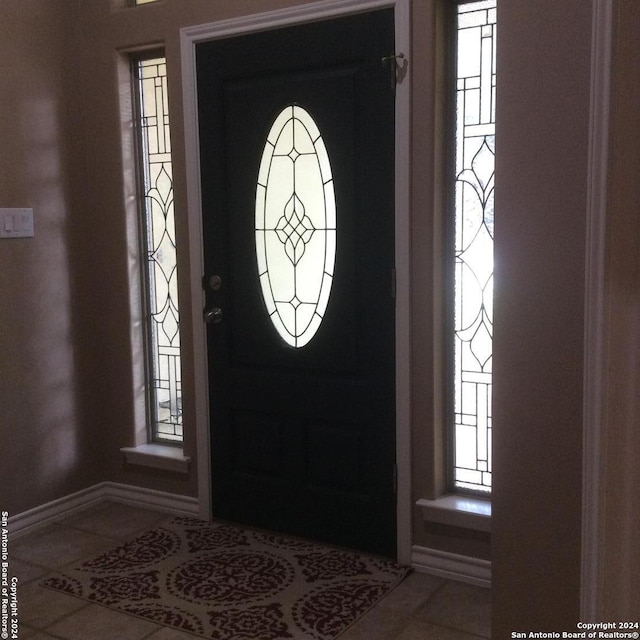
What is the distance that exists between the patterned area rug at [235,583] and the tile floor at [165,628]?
46mm

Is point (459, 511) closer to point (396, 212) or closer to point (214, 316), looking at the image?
point (396, 212)

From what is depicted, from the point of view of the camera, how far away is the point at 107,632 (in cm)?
236

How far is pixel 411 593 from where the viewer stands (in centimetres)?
259

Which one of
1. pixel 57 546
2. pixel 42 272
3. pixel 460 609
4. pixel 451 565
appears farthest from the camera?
pixel 42 272

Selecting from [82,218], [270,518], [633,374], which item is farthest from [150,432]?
[633,374]

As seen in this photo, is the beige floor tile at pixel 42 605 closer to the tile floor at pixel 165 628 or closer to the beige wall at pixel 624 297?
the tile floor at pixel 165 628

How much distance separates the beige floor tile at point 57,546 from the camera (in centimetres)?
290

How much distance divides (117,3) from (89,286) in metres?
1.23

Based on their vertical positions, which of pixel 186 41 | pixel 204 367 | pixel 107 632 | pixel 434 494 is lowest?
pixel 107 632

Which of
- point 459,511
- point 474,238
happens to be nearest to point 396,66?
point 474,238

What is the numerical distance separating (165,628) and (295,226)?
4.82 ft

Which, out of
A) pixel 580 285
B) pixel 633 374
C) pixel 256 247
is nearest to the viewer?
pixel 633 374

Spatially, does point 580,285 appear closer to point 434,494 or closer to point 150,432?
point 434,494

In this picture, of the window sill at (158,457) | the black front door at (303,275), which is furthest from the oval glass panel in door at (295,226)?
the window sill at (158,457)
